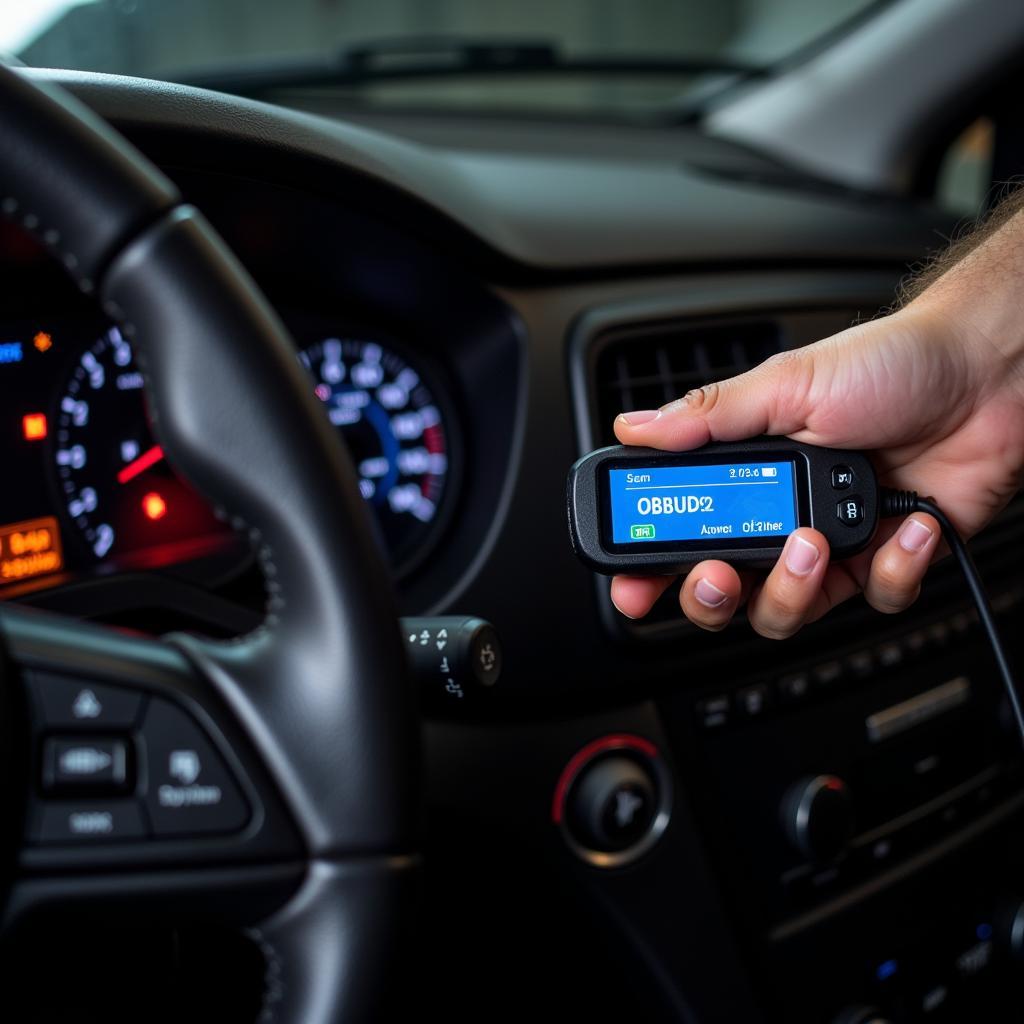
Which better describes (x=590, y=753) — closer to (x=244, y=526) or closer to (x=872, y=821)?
(x=872, y=821)

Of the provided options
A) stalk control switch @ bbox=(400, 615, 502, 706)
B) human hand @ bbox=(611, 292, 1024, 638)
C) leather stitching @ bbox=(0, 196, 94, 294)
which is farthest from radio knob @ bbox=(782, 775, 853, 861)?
leather stitching @ bbox=(0, 196, 94, 294)

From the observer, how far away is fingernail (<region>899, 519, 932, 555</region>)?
93 centimetres

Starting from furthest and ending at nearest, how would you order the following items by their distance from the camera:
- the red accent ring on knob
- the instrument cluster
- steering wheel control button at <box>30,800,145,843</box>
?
the red accent ring on knob → the instrument cluster → steering wheel control button at <box>30,800,145,843</box>

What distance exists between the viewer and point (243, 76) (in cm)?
169

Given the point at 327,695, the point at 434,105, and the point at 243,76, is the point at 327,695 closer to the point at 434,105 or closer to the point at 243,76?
the point at 243,76

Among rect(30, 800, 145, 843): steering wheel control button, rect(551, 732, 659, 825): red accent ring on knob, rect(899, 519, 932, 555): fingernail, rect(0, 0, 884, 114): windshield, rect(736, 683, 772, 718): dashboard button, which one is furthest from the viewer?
rect(0, 0, 884, 114): windshield

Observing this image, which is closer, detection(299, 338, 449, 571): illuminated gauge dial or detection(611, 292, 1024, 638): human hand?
detection(611, 292, 1024, 638): human hand

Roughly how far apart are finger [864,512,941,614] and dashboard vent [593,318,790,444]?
342 mm

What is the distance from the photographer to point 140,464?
3.75ft

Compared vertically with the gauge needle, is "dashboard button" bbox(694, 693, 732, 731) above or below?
below

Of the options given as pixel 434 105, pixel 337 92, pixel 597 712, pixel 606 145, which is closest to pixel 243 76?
pixel 337 92

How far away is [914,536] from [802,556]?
0.12 metres

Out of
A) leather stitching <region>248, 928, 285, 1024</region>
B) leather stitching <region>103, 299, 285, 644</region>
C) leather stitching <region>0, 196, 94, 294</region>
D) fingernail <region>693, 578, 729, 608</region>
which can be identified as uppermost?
leather stitching <region>0, 196, 94, 294</region>

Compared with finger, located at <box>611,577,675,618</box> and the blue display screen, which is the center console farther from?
the blue display screen
